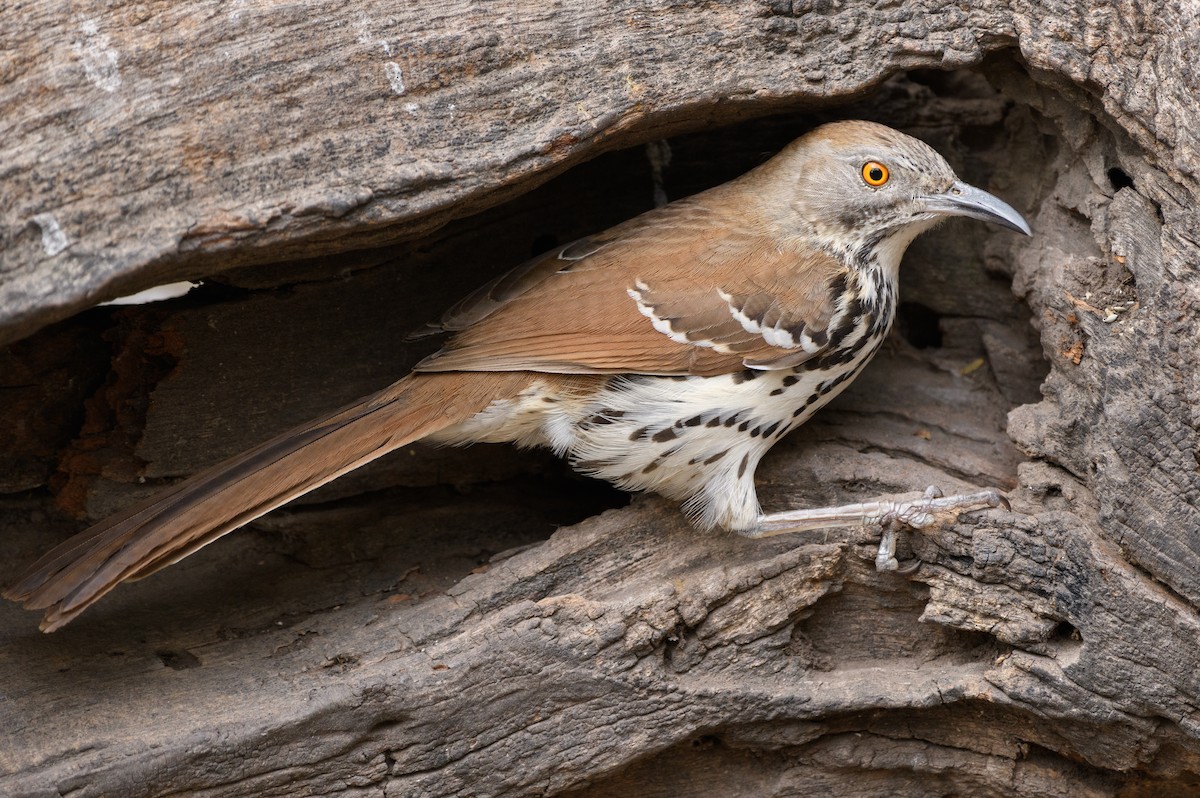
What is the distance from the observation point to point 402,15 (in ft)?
8.62

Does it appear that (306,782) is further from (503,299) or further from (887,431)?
(887,431)

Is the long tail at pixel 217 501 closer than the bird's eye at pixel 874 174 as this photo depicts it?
Yes

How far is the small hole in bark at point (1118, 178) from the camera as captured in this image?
2984mm

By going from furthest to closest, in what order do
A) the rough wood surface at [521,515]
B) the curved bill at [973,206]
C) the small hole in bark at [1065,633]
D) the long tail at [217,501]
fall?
1. the curved bill at [973,206]
2. the small hole in bark at [1065,633]
3. the long tail at [217,501]
4. the rough wood surface at [521,515]

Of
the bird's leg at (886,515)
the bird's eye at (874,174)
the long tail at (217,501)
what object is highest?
the bird's eye at (874,174)

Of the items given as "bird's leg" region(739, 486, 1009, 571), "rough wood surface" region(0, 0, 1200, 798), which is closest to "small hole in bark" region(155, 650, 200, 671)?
"rough wood surface" region(0, 0, 1200, 798)

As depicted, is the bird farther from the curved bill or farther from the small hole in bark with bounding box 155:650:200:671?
the small hole in bark with bounding box 155:650:200:671

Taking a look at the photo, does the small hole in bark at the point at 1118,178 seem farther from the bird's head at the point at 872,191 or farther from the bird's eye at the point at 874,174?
the bird's eye at the point at 874,174

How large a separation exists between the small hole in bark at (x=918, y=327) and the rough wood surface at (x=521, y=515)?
298 millimetres

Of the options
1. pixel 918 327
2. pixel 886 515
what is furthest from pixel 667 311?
pixel 918 327

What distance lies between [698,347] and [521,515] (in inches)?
38.6

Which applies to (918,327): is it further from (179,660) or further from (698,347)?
(179,660)

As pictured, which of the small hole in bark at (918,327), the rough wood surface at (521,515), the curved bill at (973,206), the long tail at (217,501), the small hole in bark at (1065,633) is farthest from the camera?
the small hole in bark at (918,327)

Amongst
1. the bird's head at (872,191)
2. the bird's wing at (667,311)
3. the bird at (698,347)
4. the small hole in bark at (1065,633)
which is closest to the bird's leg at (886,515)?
the bird at (698,347)
